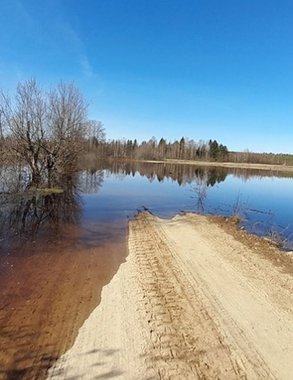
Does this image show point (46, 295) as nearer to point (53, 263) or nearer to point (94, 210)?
point (53, 263)

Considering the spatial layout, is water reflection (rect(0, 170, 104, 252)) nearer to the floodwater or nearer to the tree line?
the floodwater

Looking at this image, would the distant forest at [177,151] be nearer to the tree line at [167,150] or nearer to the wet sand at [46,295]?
the tree line at [167,150]

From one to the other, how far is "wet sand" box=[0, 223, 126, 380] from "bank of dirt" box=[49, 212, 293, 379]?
11.6 inches

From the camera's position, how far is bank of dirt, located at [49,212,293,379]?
4.69 metres

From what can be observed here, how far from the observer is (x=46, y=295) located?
7.04 m

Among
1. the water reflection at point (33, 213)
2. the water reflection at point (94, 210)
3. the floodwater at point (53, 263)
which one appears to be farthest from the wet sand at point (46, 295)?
the water reflection at point (94, 210)

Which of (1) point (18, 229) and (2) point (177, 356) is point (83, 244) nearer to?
(1) point (18, 229)

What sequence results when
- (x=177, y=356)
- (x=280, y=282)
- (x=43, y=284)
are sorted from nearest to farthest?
(x=177, y=356)
(x=43, y=284)
(x=280, y=282)

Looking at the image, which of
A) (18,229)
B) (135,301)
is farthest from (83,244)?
(135,301)

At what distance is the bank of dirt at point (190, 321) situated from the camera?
469 cm

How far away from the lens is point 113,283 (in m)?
7.97

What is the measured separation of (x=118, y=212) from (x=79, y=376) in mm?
14314

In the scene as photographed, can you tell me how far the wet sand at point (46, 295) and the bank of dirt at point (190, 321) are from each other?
294 mm

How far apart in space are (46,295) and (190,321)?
3261mm
